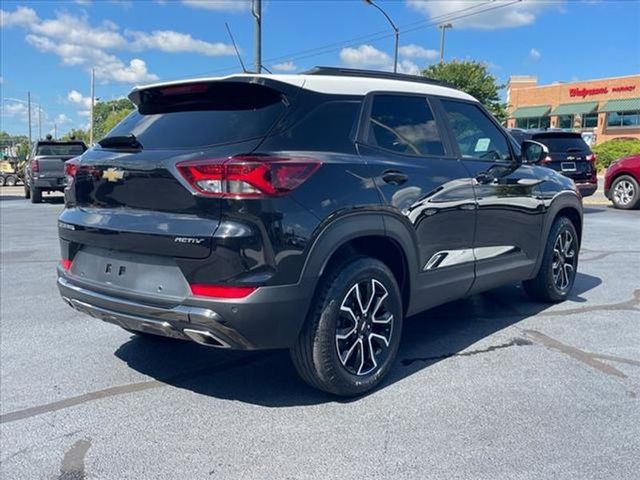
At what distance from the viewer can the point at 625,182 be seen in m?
14.2

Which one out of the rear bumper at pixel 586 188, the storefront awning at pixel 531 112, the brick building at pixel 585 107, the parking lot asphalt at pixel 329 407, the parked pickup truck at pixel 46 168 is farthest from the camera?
the storefront awning at pixel 531 112

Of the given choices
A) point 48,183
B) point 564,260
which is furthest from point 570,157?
point 48,183

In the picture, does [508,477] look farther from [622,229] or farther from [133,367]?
[622,229]

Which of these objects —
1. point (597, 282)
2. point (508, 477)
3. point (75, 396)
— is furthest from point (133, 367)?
point (597, 282)

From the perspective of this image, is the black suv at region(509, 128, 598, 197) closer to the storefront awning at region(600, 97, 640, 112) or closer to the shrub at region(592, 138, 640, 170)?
the shrub at region(592, 138, 640, 170)

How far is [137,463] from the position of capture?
113 inches

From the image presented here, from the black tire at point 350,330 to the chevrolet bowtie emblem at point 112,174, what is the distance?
1.28 m

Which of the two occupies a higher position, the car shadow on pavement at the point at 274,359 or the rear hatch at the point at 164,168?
the rear hatch at the point at 164,168

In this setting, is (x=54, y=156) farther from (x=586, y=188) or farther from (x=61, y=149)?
(x=586, y=188)

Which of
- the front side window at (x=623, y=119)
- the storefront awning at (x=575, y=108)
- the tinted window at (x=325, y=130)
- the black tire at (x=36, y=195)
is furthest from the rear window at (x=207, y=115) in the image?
the storefront awning at (x=575, y=108)

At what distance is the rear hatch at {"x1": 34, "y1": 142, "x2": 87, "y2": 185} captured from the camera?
57.0 ft

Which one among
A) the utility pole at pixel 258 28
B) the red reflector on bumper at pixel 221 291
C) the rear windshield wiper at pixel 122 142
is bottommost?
the red reflector on bumper at pixel 221 291

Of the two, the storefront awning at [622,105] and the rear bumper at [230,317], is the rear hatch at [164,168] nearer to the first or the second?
the rear bumper at [230,317]

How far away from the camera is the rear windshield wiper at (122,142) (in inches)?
137
